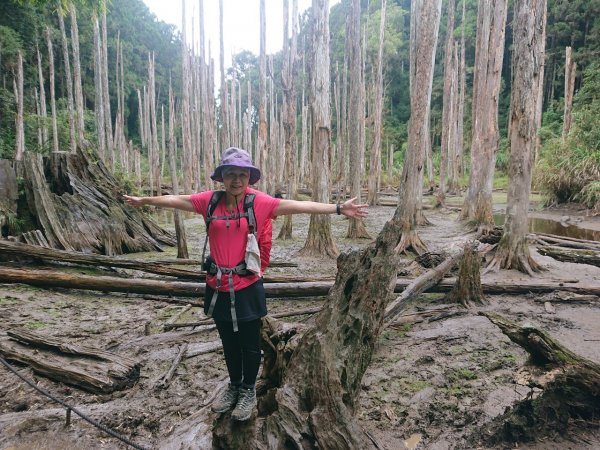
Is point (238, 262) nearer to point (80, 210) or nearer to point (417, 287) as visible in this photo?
Answer: point (417, 287)

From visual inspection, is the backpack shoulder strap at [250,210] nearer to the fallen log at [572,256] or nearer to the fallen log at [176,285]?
the fallen log at [176,285]

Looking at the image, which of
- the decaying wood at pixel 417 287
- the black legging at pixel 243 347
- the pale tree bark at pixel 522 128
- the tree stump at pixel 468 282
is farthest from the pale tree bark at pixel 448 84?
the black legging at pixel 243 347

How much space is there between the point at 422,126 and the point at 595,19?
89.9 feet

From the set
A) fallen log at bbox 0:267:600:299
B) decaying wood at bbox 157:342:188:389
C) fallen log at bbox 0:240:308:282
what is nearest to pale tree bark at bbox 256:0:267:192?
fallen log at bbox 0:240:308:282

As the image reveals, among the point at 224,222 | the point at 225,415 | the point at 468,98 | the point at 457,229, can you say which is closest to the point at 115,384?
the point at 225,415

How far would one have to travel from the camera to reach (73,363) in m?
3.44

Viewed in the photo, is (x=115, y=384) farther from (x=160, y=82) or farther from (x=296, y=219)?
(x=160, y=82)

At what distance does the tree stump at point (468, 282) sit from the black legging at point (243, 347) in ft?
11.4

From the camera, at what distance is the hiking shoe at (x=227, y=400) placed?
261 cm

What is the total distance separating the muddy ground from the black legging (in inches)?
16.4

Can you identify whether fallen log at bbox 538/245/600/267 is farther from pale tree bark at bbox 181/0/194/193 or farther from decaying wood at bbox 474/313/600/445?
pale tree bark at bbox 181/0/194/193

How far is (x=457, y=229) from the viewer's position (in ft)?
41.3

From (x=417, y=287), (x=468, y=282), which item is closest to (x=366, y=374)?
(x=417, y=287)

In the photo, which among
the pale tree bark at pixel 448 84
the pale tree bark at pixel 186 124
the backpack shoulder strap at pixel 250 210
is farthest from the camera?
the pale tree bark at pixel 186 124
